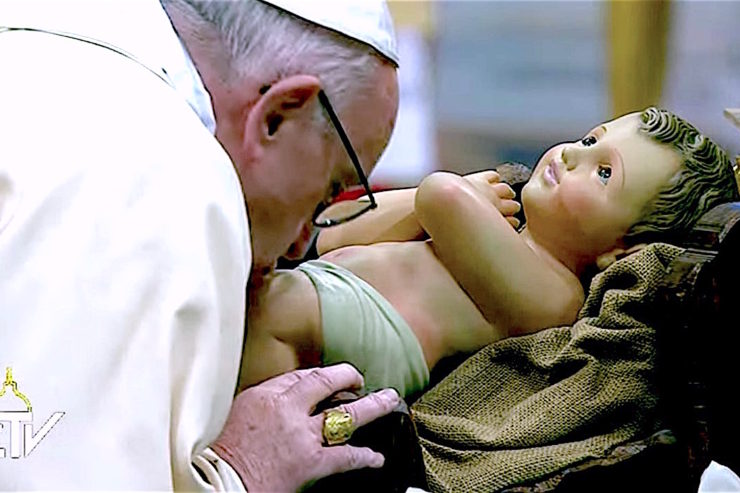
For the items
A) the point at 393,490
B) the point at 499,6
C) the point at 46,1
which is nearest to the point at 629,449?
the point at 393,490

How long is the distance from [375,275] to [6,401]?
47 cm

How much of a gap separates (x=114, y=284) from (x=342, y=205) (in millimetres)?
365

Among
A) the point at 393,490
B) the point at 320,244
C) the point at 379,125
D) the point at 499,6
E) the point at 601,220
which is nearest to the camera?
the point at 393,490

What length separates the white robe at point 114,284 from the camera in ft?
2.65

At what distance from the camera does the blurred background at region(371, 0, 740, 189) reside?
262 cm

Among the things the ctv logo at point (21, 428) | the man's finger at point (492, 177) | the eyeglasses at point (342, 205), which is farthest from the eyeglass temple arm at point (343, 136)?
the ctv logo at point (21, 428)

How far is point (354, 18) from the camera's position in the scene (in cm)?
101

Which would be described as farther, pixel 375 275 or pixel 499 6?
pixel 499 6

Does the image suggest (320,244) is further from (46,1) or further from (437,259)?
(46,1)

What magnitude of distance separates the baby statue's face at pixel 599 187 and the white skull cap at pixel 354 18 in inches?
9.6

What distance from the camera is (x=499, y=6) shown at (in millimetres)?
3137

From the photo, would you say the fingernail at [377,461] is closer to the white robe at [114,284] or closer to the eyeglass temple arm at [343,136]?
the white robe at [114,284]

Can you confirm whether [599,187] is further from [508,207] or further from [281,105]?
[281,105]

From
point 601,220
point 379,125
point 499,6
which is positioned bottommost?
point 499,6
